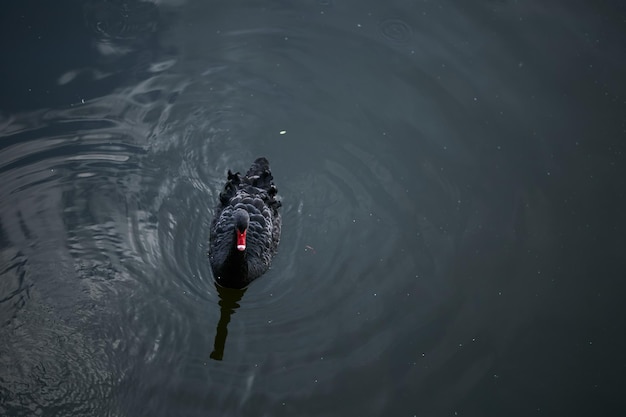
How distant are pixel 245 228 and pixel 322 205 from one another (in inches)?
58.1

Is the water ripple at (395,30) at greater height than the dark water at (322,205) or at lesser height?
greater

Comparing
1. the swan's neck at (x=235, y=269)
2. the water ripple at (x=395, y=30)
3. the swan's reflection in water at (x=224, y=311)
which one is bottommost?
the swan's reflection in water at (x=224, y=311)

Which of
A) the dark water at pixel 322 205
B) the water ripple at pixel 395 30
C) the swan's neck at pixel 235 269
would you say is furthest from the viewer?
the water ripple at pixel 395 30

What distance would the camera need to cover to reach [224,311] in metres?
7.20

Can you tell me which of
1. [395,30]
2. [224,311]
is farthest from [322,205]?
[395,30]

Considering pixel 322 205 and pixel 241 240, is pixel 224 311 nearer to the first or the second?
pixel 241 240

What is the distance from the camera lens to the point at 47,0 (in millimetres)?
9508

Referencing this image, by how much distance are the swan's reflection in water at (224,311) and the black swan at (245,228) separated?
10 centimetres

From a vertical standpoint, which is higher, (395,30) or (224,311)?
(395,30)

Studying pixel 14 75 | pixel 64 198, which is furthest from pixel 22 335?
pixel 14 75

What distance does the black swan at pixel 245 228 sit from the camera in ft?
23.3

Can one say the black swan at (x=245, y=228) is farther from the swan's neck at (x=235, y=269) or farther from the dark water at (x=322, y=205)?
the dark water at (x=322, y=205)

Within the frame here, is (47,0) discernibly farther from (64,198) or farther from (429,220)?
(429,220)

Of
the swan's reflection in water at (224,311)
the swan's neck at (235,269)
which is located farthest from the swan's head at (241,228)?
the swan's reflection in water at (224,311)
